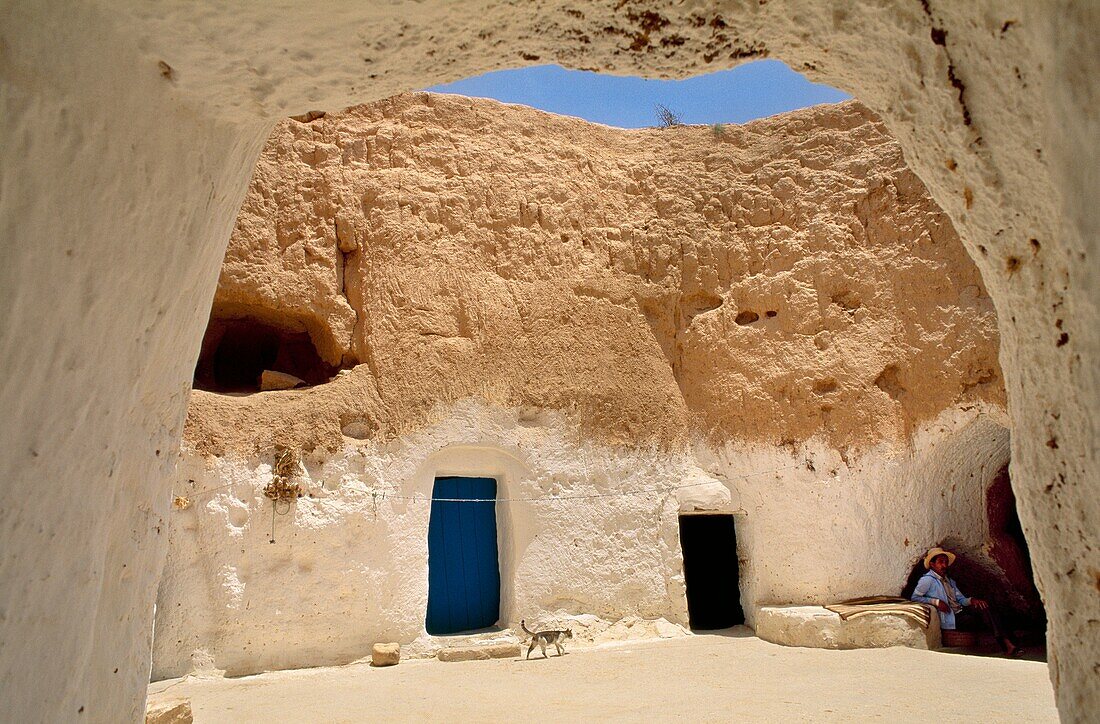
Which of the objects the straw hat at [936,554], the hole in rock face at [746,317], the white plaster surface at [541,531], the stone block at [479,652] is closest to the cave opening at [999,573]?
the white plaster surface at [541,531]

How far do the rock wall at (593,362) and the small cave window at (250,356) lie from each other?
286mm

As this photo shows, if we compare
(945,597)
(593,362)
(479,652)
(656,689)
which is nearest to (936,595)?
(945,597)

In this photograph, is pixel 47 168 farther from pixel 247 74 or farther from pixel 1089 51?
pixel 1089 51

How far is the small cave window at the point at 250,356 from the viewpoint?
894 centimetres

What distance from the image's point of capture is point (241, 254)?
800 centimetres

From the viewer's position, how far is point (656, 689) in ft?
19.1

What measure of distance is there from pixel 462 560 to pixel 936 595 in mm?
4684

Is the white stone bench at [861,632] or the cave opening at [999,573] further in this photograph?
the cave opening at [999,573]

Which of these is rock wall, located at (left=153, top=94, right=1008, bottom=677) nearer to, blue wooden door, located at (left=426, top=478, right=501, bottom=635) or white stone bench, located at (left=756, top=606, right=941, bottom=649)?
blue wooden door, located at (left=426, top=478, right=501, bottom=635)

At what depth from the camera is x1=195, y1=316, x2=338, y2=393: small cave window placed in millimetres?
8938

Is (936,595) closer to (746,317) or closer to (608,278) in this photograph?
(746,317)

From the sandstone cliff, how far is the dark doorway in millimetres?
1802

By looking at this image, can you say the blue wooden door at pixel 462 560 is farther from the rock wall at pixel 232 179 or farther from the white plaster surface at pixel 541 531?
the rock wall at pixel 232 179

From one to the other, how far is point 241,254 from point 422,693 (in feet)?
14.8
